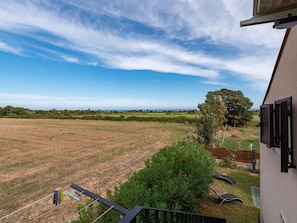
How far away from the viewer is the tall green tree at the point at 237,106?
2888 centimetres

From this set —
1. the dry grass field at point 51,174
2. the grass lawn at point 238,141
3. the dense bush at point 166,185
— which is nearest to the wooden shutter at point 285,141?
the dense bush at point 166,185

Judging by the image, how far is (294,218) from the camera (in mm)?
1783

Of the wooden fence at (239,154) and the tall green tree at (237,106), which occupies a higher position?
the tall green tree at (237,106)

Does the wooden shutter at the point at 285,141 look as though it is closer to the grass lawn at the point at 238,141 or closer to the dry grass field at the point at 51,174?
the dry grass field at the point at 51,174

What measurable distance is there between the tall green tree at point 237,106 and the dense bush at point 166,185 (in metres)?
26.6

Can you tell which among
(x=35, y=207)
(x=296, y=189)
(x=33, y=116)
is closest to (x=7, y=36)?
(x=35, y=207)

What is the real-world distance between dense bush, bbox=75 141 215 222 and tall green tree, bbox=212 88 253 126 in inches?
1048

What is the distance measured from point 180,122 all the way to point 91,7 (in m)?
27.4

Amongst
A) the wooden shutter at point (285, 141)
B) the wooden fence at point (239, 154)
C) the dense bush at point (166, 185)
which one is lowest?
the wooden fence at point (239, 154)

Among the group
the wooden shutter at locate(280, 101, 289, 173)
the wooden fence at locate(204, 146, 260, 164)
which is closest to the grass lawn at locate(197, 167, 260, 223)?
the wooden fence at locate(204, 146, 260, 164)

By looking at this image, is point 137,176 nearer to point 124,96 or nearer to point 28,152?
point 28,152

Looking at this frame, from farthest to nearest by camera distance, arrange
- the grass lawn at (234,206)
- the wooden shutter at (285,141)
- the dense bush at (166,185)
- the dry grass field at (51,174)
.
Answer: the dry grass field at (51,174) → the grass lawn at (234,206) → the dense bush at (166,185) → the wooden shutter at (285,141)

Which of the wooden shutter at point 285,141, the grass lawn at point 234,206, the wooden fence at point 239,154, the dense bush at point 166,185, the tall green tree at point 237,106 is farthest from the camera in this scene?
the tall green tree at point 237,106

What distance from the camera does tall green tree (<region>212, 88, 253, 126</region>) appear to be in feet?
94.7
